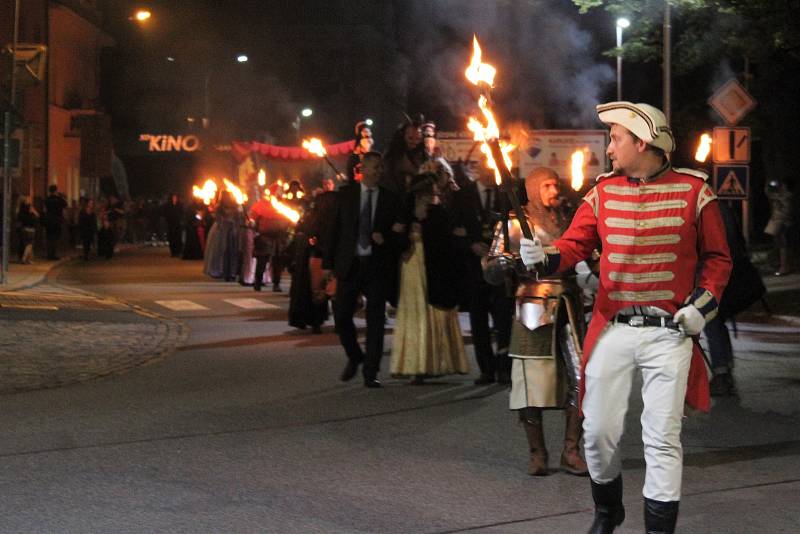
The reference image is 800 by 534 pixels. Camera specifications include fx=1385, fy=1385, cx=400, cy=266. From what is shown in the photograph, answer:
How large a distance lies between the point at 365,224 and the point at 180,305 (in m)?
9.71

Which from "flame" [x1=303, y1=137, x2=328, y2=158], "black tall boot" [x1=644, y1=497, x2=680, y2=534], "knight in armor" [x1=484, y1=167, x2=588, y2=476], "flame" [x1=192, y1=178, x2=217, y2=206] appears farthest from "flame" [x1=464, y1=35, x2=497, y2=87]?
"flame" [x1=192, y1=178, x2=217, y2=206]

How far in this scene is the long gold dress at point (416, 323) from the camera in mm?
10961

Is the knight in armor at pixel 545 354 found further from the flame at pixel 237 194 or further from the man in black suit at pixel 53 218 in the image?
the man in black suit at pixel 53 218

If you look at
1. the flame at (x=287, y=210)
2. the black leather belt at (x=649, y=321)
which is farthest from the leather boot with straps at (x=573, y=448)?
the flame at (x=287, y=210)

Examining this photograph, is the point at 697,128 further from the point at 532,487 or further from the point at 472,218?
the point at 532,487

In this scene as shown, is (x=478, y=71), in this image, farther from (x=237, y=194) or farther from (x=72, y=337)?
(x=237, y=194)

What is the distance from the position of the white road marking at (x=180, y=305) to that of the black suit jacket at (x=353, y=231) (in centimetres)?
868

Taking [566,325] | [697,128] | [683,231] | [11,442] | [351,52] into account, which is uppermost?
[351,52]

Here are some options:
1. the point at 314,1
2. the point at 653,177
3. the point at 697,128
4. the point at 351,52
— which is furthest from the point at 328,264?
the point at 314,1

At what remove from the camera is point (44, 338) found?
14.8 meters

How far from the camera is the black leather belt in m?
5.46

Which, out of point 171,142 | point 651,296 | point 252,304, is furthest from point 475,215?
point 171,142

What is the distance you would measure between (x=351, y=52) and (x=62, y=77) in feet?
125

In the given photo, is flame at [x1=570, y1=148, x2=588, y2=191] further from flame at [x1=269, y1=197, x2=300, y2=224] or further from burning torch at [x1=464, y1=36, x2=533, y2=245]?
flame at [x1=269, y1=197, x2=300, y2=224]
